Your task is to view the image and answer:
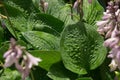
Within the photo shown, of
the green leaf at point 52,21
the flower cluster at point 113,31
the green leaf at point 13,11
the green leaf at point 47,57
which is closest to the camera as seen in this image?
the flower cluster at point 113,31

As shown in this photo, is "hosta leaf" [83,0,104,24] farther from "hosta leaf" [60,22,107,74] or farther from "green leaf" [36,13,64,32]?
"hosta leaf" [60,22,107,74]

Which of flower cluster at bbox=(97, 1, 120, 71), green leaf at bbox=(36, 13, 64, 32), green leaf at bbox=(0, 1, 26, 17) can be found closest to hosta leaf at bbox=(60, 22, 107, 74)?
flower cluster at bbox=(97, 1, 120, 71)

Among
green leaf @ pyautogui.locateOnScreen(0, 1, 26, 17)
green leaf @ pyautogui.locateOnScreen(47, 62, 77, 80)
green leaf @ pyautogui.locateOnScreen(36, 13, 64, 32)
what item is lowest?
green leaf @ pyautogui.locateOnScreen(47, 62, 77, 80)


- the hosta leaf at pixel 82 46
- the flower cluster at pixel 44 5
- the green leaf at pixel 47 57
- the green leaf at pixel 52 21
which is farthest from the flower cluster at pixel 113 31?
the flower cluster at pixel 44 5

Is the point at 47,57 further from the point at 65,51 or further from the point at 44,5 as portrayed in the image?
the point at 44,5

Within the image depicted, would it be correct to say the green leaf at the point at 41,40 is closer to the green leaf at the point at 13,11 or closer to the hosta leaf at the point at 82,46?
the hosta leaf at the point at 82,46
